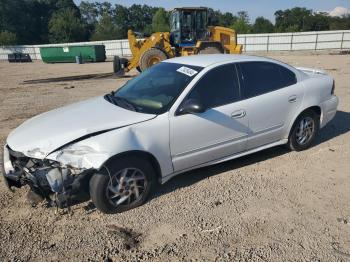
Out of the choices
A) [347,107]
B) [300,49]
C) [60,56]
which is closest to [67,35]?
[60,56]

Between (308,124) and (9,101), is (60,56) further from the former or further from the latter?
(308,124)

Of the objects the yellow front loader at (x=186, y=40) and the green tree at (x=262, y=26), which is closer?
the yellow front loader at (x=186, y=40)

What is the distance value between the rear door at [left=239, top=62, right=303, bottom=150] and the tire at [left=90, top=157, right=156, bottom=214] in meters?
1.61

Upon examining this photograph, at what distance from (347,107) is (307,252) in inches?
239

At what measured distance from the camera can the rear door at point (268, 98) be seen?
4.63 metres

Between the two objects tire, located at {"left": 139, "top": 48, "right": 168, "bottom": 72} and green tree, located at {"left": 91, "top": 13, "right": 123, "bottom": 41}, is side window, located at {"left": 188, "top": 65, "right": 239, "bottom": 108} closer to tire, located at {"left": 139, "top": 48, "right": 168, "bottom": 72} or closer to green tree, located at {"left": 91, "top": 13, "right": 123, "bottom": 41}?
tire, located at {"left": 139, "top": 48, "right": 168, "bottom": 72}

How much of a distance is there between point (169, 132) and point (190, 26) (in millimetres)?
14000

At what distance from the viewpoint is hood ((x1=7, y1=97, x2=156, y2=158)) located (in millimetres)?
3600

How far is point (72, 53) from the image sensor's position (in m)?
33.4

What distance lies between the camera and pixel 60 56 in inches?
1332

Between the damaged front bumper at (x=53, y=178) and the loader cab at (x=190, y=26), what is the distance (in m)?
14.1

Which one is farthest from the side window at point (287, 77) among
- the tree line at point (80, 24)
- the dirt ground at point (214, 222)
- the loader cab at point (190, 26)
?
the tree line at point (80, 24)

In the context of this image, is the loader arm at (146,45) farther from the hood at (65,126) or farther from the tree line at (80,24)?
the tree line at (80,24)

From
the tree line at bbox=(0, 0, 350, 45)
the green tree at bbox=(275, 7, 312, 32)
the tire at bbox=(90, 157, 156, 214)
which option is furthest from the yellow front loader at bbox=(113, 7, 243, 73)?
the green tree at bbox=(275, 7, 312, 32)
